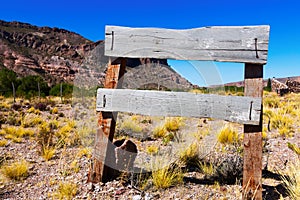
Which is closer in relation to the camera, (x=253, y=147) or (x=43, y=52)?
(x=253, y=147)

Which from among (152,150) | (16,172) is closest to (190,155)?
(152,150)

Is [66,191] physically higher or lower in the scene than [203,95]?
lower

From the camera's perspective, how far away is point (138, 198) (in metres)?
3.57

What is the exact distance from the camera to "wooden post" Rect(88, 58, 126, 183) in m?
3.79

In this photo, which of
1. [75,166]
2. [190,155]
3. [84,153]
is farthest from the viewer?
[84,153]

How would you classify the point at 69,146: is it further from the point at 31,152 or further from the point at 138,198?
the point at 138,198

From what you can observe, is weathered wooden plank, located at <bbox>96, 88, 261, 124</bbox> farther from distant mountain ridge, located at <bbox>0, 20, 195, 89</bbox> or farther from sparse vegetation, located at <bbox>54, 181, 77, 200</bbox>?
distant mountain ridge, located at <bbox>0, 20, 195, 89</bbox>

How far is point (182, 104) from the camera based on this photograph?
Result: 347cm

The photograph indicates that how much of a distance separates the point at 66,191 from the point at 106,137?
88 cm

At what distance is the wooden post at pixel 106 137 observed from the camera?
3791 millimetres

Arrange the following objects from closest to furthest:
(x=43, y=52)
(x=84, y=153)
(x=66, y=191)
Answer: (x=66, y=191) < (x=84, y=153) < (x=43, y=52)

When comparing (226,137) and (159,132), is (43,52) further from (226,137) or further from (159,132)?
(226,137)

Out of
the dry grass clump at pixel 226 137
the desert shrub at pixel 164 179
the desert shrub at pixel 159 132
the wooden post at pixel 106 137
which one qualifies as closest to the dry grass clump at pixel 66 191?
the wooden post at pixel 106 137

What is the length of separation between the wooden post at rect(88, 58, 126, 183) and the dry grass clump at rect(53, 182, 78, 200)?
0.32 meters
